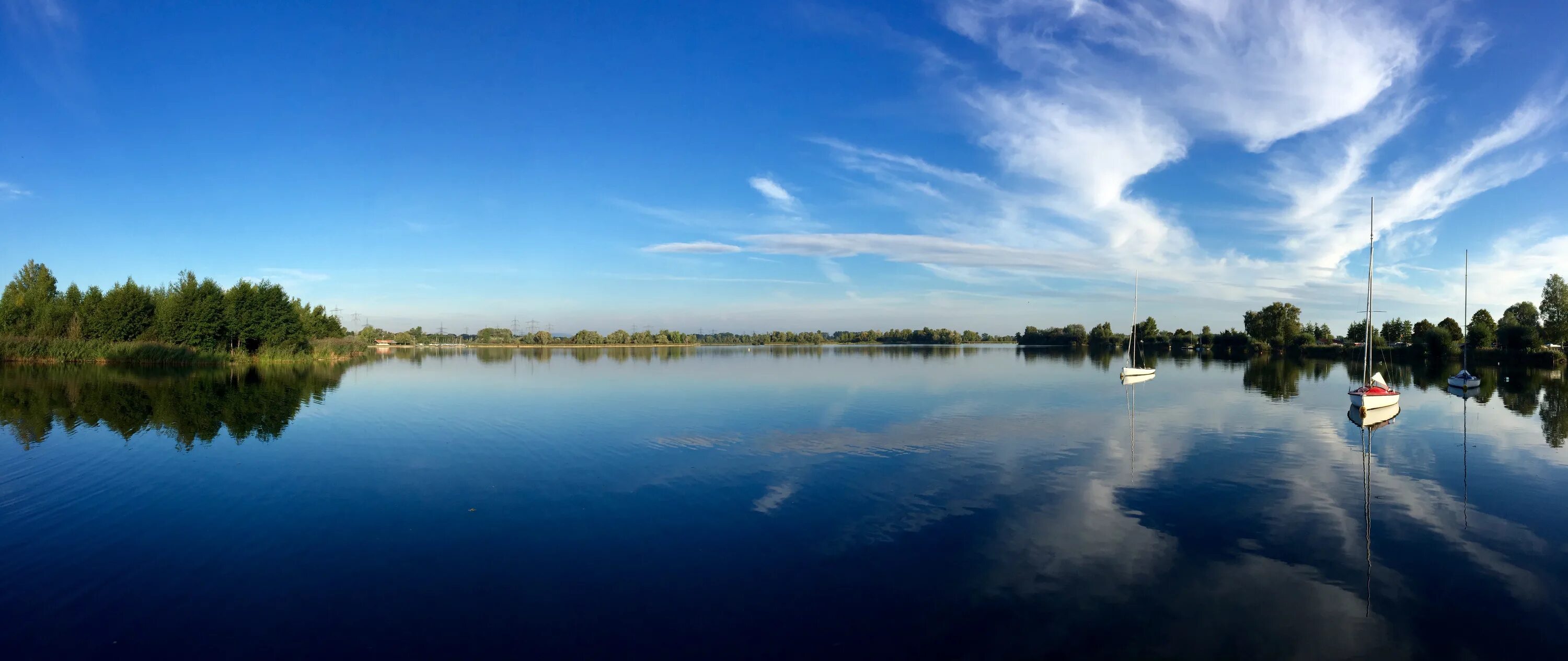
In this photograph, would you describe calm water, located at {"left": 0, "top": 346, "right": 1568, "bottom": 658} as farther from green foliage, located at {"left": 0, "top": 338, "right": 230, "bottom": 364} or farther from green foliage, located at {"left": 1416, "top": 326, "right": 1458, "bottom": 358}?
green foliage, located at {"left": 1416, "top": 326, "right": 1458, "bottom": 358}

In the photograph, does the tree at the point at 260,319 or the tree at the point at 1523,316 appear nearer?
the tree at the point at 260,319

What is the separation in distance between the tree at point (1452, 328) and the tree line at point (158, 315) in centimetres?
12887

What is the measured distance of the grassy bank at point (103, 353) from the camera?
49.6 m

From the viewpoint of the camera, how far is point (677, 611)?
7.41 meters

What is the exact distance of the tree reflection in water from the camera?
62.2ft

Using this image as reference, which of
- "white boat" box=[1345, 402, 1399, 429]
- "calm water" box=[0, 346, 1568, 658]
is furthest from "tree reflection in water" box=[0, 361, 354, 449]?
"white boat" box=[1345, 402, 1399, 429]

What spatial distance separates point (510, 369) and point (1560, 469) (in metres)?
58.4

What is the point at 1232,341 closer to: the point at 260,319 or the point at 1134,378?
the point at 1134,378

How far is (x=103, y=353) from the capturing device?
2026 inches

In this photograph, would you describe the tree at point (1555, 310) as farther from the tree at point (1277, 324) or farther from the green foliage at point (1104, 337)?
the green foliage at point (1104, 337)

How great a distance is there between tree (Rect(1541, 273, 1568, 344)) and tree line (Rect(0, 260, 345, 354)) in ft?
416

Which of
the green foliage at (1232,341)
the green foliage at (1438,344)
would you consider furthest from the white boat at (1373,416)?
the green foliage at (1232,341)

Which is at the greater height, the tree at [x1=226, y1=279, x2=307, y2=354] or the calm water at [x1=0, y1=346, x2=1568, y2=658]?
the tree at [x1=226, y1=279, x2=307, y2=354]

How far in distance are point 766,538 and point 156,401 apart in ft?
94.3
